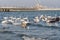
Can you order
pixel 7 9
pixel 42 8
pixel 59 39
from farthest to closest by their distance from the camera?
pixel 42 8
pixel 7 9
pixel 59 39

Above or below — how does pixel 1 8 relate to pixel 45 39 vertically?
below

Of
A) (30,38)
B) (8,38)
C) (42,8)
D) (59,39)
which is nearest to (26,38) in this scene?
(30,38)

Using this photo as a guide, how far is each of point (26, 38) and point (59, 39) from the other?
89.8 inches

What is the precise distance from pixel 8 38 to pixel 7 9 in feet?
290

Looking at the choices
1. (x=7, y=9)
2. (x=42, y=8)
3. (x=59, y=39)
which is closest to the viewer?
(x=59, y=39)

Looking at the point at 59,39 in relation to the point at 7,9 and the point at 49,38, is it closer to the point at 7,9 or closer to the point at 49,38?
the point at 49,38

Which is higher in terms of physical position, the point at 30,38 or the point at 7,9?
the point at 30,38

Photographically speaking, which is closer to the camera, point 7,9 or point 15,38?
point 15,38

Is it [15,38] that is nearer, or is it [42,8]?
[15,38]

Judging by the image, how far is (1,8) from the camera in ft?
339

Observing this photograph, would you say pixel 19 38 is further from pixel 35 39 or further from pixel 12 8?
pixel 12 8

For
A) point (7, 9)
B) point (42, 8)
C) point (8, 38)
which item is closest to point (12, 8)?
point (7, 9)

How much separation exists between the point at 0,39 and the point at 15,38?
1.11 meters

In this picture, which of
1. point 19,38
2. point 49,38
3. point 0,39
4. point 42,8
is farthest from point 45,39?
point 42,8
